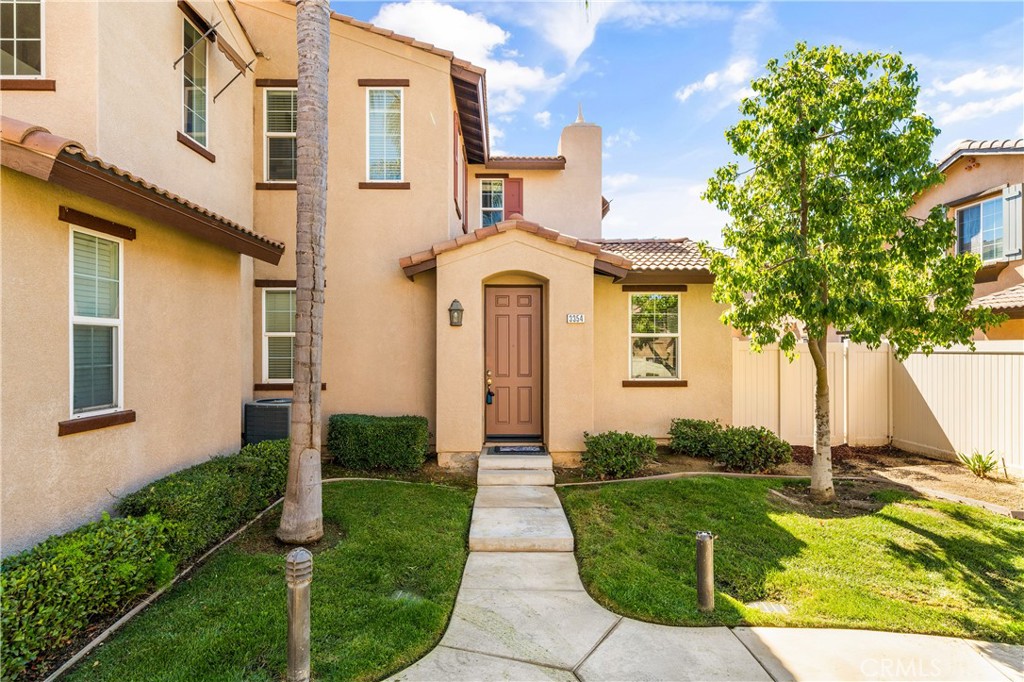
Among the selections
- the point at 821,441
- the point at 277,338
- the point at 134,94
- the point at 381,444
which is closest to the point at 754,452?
the point at 821,441

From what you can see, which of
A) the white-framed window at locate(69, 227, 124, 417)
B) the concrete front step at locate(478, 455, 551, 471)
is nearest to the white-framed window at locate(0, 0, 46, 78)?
the white-framed window at locate(69, 227, 124, 417)

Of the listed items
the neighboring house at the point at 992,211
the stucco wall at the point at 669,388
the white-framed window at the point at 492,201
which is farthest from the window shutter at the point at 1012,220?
the white-framed window at the point at 492,201

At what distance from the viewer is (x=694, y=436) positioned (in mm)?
9477

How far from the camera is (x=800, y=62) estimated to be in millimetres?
6812

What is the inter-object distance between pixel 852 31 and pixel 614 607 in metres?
9.45

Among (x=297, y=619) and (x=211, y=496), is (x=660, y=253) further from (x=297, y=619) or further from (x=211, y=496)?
(x=297, y=619)

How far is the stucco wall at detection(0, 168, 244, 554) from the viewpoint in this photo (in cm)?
418

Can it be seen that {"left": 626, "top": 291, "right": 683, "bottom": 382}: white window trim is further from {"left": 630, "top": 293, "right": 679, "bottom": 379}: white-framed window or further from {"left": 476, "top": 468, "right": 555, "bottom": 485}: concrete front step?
{"left": 476, "top": 468, "right": 555, "bottom": 485}: concrete front step

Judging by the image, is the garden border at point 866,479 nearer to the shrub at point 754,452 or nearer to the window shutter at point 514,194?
the shrub at point 754,452

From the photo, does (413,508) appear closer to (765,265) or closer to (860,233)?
(765,265)

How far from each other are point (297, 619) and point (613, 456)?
5836 millimetres

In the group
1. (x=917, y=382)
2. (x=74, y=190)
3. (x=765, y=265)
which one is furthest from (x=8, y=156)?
(x=917, y=382)

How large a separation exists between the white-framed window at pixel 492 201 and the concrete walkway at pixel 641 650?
39.9ft

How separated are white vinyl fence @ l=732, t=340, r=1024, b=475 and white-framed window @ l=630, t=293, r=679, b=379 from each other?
150cm
